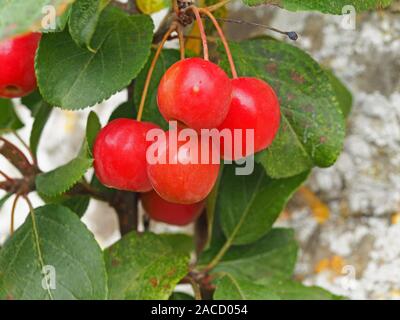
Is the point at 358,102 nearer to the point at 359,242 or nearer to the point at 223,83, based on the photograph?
the point at 359,242

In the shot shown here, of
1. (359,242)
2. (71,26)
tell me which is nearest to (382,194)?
(359,242)

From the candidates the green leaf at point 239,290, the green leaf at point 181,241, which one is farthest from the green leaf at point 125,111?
the green leaf at point 181,241

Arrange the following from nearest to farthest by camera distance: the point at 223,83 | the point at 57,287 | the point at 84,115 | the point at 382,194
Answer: the point at 223,83 < the point at 57,287 < the point at 382,194 < the point at 84,115

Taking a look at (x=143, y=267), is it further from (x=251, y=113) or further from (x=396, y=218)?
(x=396, y=218)

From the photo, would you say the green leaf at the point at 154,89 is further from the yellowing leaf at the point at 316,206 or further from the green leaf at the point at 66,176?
the yellowing leaf at the point at 316,206

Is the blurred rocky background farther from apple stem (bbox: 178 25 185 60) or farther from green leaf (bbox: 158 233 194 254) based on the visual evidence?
apple stem (bbox: 178 25 185 60)

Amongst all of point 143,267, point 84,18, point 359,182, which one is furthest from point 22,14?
point 359,182

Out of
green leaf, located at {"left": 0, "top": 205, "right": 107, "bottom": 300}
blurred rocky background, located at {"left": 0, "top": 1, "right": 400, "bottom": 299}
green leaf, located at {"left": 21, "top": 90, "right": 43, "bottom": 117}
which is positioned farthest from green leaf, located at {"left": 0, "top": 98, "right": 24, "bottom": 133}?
blurred rocky background, located at {"left": 0, "top": 1, "right": 400, "bottom": 299}
